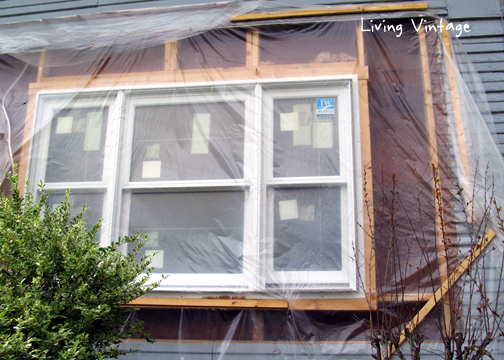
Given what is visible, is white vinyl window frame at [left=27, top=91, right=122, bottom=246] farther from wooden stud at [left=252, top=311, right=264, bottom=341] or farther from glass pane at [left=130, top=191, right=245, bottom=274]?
wooden stud at [left=252, top=311, right=264, bottom=341]

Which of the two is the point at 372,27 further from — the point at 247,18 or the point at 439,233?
the point at 439,233

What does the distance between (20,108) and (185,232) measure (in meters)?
1.55

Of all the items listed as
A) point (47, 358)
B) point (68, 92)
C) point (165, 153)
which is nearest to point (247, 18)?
point (165, 153)

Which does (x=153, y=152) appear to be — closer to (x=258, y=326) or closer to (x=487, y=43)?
(x=258, y=326)

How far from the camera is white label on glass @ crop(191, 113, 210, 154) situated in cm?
286

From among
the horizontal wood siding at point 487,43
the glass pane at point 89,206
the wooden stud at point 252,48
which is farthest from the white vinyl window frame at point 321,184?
the glass pane at point 89,206

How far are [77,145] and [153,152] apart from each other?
1.77 ft

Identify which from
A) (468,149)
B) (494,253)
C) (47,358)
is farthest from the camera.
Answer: (468,149)

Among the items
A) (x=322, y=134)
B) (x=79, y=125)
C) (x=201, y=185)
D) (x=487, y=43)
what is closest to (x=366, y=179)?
(x=322, y=134)

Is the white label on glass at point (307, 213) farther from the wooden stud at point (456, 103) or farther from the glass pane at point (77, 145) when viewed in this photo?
the glass pane at point (77, 145)

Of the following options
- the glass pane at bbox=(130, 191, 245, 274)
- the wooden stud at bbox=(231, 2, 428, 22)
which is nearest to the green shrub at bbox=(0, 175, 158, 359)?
the glass pane at bbox=(130, 191, 245, 274)

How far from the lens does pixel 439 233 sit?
2.56 m

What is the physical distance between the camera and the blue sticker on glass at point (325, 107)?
2.81 meters

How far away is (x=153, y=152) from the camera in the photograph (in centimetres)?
290
